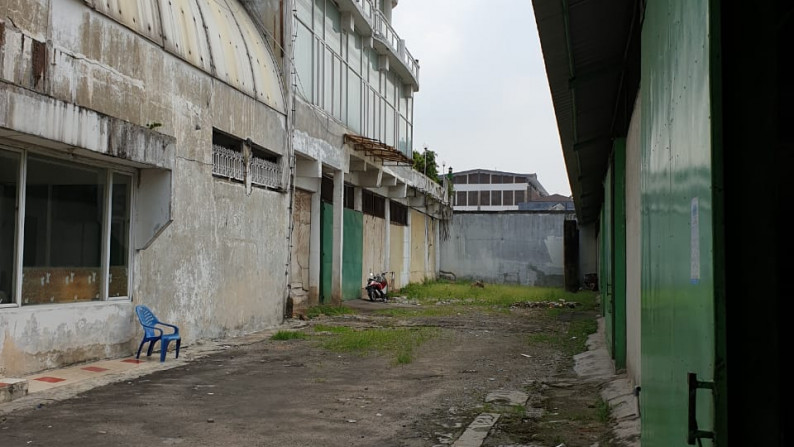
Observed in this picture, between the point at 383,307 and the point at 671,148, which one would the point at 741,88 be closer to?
the point at 671,148

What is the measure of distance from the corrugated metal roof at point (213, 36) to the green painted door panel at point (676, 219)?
8233mm

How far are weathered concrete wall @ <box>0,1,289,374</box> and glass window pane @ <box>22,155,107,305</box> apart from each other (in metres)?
0.30

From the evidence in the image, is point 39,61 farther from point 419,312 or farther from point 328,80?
point 419,312

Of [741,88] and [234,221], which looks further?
[234,221]

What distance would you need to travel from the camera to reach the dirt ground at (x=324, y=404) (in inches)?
241

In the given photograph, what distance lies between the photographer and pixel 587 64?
6781 mm

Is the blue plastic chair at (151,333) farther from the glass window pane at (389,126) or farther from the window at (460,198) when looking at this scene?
→ the window at (460,198)

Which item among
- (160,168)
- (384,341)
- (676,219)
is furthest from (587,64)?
(384,341)

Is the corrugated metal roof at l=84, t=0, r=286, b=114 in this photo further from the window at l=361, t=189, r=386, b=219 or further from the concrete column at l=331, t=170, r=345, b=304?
the window at l=361, t=189, r=386, b=219

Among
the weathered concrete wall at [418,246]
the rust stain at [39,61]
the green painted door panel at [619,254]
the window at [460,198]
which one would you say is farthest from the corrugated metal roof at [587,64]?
the window at [460,198]

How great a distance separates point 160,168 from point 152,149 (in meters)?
0.45

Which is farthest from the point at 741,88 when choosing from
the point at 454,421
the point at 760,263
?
the point at 454,421

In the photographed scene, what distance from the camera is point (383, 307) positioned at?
21609mm

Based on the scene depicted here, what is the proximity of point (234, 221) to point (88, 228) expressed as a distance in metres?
3.90
